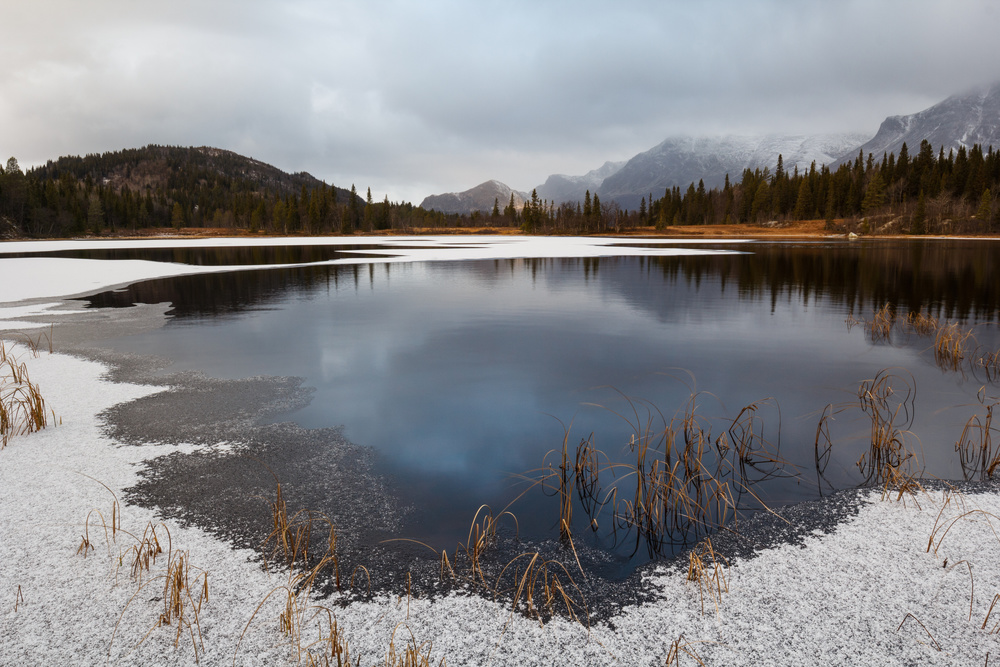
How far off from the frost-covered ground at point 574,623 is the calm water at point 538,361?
140 cm

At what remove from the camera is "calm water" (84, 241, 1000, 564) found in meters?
7.91

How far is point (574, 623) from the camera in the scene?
4406mm

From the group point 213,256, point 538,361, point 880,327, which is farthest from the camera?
point 213,256

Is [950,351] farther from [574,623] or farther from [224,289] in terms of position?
[224,289]

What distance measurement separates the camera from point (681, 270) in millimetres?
36969

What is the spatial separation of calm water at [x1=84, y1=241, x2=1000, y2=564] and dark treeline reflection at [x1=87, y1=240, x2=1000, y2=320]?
0.90ft

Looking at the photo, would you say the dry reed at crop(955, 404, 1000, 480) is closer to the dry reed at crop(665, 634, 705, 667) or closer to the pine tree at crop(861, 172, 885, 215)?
the dry reed at crop(665, 634, 705, 667)

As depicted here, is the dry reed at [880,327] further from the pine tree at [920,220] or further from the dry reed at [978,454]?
the pine tree at [920,220]

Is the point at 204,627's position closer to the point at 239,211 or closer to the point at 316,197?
the point at 316,197

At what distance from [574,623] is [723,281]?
95.8 feet

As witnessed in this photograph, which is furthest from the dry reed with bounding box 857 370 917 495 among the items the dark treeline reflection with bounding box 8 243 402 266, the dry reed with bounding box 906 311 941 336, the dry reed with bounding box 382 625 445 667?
the dark treeline reflection with bounding box 8 243 402 266

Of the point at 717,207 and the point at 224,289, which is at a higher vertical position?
the point at 717,207

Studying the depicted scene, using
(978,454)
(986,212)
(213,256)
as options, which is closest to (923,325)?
(978,454)

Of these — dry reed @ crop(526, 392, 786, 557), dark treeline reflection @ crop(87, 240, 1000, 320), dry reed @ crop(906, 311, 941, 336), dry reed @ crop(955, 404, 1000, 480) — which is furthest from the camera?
dark treeline reflection @ crop(87, 240, 1000, 320)
